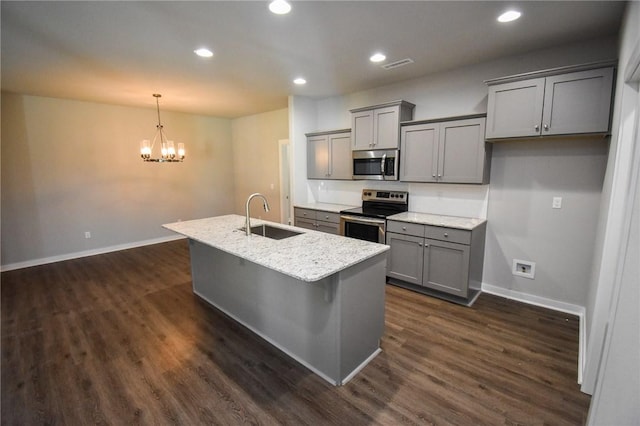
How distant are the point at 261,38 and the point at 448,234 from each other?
2647 mm

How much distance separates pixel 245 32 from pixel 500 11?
1.99 metres

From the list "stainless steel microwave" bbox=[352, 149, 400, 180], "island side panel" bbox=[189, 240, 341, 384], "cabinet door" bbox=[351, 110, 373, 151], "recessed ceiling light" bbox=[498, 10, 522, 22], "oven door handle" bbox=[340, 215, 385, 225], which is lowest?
"island side panel" bbox=[189, 240, 341, 384]

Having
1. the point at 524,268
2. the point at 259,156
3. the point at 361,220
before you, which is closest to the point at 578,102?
the point at 524,268

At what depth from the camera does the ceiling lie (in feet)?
6.93

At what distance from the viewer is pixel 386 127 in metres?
3.73

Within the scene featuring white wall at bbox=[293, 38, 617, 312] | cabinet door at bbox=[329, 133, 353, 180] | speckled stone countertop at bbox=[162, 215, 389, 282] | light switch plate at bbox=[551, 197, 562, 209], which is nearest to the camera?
speckled stone countertop at bbox=[162, 215, 389, 282]

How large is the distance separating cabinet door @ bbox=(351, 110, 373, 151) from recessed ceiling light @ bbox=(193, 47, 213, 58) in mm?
1943

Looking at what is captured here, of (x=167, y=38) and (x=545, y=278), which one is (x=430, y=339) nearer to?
(x=545, y=278)

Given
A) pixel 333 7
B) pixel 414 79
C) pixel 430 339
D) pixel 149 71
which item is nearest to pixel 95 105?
pixel 149 71

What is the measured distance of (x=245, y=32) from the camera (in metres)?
2.47

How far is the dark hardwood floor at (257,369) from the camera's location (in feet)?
5.97

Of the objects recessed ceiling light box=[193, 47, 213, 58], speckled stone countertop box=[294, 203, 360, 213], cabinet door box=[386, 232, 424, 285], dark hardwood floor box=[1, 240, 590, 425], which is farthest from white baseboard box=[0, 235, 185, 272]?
cabinet door box=[386, 232, 424, 285]

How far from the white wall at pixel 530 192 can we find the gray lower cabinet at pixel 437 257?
0.96 feet

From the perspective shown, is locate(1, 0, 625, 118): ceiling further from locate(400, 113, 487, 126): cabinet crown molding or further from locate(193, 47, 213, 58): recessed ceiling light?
locate(400, 113, 487, 126): cabinet crown molding
